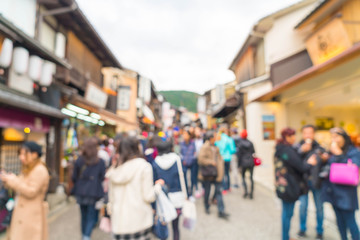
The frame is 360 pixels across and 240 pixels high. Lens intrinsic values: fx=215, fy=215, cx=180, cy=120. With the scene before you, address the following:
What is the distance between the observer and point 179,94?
8788 centimetres

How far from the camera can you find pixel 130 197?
2.81 metres

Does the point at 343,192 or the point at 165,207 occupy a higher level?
the point at 343,192

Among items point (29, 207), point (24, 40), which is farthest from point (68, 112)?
point (29, 207)

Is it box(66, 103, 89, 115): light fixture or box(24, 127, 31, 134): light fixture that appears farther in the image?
box(66, 103, 89, 115): light fixture

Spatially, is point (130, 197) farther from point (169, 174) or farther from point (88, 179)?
point (88, 179)

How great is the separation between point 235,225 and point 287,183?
192cm

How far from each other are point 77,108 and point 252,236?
9609mm

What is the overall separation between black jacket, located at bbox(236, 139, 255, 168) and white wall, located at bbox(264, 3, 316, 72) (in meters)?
7.23

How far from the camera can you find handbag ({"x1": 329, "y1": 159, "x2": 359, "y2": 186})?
3158 millimetres

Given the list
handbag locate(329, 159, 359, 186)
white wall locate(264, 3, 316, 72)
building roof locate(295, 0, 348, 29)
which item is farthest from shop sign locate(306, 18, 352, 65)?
handbag locate(329, 159, 359, 186)

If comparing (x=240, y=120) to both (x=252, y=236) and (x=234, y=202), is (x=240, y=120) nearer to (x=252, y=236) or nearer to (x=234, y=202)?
(x=234, y=202)

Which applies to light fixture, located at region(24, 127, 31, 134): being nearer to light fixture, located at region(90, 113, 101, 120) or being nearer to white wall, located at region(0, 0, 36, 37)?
white wall, located at region(0, 0, 36, 37)

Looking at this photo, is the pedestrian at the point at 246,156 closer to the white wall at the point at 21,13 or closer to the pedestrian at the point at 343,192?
the pedestrian at the point at 343,192

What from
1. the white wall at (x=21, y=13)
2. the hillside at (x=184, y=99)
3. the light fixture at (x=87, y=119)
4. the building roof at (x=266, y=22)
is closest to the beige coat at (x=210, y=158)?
the white wall at (x=21, y=13)
